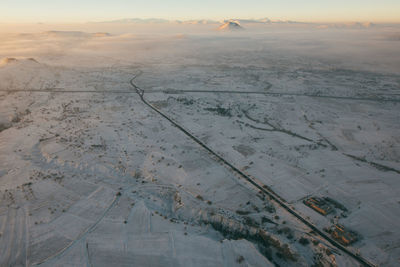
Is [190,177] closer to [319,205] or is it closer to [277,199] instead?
[277,199]

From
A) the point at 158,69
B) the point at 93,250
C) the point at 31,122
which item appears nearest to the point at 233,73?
the point at 158,69

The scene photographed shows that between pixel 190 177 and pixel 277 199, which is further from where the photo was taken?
pixel 190 177

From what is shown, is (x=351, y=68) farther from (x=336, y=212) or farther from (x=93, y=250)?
(x=93, y=250)

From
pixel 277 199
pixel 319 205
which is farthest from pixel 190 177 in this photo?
pixel 319 205

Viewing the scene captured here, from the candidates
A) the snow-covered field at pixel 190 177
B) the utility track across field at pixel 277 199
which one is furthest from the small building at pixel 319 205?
the utility track across field at pixel 277 199

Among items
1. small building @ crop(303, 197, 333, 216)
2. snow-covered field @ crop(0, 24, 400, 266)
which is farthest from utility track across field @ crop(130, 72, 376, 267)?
small building @ crop(303, 197, 333, 216)

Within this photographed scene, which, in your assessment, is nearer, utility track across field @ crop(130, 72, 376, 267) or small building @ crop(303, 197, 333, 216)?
utility track across field @ crop(130, 72, 376, 267)

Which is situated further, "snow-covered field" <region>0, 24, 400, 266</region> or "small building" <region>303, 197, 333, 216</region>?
"small building" <region>303, 197, 333, 216</region>

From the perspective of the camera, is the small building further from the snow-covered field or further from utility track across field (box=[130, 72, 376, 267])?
utility track across field (box=[130, 72, 376, 267])

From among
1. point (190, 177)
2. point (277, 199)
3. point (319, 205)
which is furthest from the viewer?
point (190, 177)
